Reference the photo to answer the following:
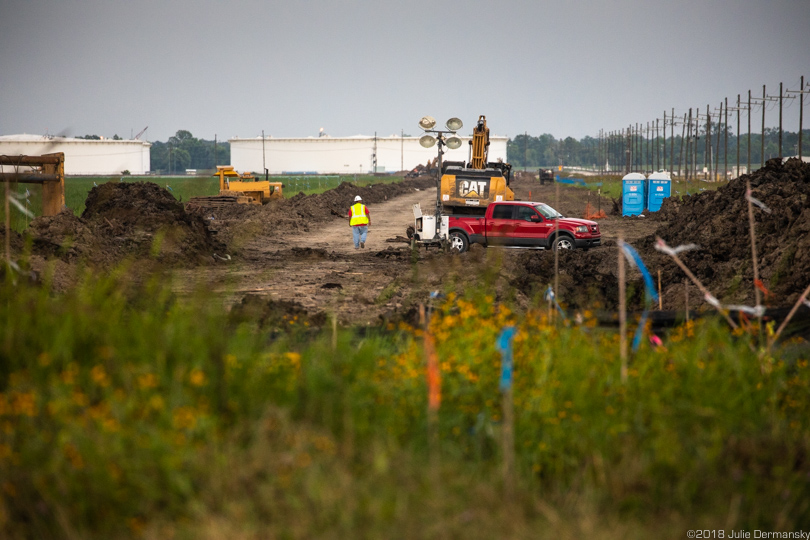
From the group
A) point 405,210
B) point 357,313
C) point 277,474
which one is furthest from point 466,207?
point 277,474

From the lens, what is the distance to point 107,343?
529cm

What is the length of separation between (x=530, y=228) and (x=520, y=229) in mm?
322

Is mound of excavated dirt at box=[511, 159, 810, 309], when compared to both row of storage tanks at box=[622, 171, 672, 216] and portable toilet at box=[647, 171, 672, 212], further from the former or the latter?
portable toilet at box=[647, 171, 672, 212]

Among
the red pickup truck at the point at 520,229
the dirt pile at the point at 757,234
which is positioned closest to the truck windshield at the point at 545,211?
the red pickup truck at the point at 520,229

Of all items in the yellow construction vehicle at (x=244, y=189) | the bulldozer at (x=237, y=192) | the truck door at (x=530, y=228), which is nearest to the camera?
the truck door at (x=530, y=228)

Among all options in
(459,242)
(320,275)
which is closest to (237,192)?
(459,242)

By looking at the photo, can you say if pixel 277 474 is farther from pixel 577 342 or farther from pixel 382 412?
pixel 577 342

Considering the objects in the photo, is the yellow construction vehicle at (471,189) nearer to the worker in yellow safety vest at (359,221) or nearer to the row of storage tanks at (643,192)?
the worker in yellow safety vest at (359,221)

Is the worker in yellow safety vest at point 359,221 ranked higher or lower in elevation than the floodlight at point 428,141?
lower

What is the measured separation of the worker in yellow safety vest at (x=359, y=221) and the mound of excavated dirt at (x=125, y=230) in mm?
4133

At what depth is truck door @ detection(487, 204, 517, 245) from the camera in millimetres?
24625

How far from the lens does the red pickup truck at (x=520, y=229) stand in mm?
24141

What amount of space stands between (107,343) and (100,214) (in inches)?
837

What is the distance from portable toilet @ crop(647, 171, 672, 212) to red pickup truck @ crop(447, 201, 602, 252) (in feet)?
58.0
